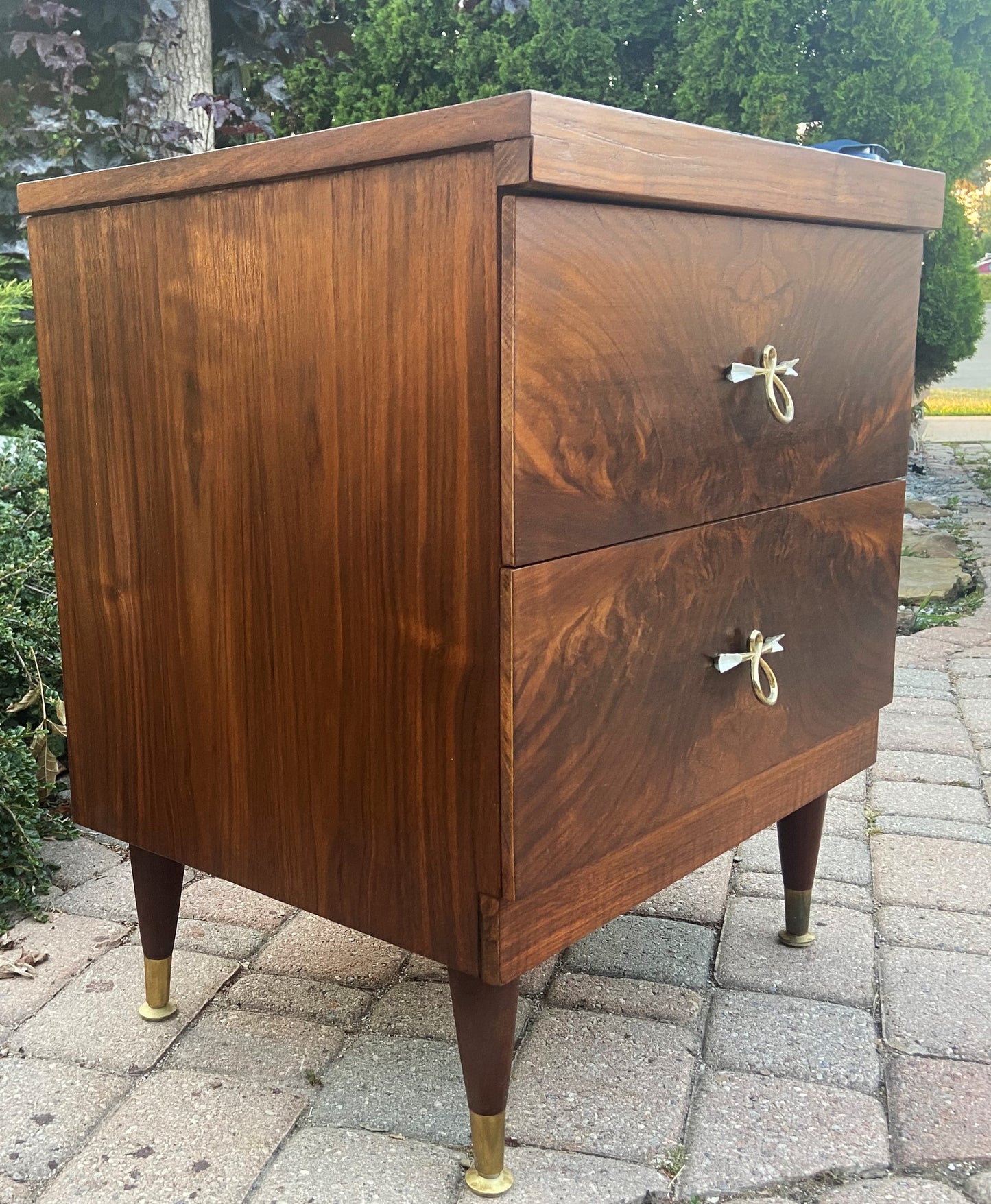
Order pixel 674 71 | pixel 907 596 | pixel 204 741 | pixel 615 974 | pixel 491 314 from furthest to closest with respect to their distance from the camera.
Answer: pixel 674 71, pixel 907 596, pixel 615 974, pixel 204 741, pixel 491 314

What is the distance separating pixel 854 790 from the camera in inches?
88.9

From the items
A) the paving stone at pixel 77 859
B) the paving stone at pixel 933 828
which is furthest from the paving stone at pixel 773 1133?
the paving stone at pixel 77 859

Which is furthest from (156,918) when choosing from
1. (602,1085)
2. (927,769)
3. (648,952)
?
(927,769)

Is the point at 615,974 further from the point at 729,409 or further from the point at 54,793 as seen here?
the point at 54,793

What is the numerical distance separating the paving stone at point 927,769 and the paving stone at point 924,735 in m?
A: 0.03

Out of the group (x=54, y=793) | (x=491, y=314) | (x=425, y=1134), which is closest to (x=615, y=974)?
(x=425, y=1134)

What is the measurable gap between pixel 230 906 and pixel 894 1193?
1041 mm

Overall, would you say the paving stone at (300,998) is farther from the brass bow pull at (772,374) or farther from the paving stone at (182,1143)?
the brass bow pull at (772,374)

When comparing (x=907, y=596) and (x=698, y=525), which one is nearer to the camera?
(x=698, y=525)

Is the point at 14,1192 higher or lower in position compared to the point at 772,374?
lower

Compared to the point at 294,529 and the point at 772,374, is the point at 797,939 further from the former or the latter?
the point at 294,529

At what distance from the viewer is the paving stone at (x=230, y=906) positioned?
174cm

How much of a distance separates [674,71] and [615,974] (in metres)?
4.73

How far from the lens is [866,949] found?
1.63m
